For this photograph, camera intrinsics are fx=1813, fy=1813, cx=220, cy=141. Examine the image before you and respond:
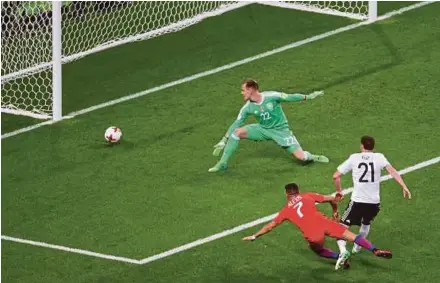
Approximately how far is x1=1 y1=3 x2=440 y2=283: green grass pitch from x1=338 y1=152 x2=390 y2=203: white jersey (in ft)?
2.58

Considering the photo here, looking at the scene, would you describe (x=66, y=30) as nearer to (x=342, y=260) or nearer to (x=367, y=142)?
(x=367, y=142)

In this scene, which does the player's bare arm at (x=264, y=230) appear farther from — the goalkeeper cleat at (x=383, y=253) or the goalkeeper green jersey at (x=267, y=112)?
the goalkeeper green jersey at (x=267, y=112)

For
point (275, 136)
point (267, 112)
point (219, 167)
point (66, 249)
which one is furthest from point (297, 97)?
point (66, 249)

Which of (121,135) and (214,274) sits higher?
(121,135)

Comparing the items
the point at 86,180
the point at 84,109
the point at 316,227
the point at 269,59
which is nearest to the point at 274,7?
the point at 269,59

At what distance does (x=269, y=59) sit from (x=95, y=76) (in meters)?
2.68

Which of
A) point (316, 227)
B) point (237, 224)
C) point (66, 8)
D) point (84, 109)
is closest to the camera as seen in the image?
point (316, 227)

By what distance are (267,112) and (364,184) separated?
3111 mm

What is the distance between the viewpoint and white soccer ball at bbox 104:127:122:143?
24953 mm

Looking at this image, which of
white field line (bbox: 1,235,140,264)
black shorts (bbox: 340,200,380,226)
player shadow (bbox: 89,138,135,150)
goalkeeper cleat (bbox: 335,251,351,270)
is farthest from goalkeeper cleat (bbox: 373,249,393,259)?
player shadow (bbox: 89,138,135,150)

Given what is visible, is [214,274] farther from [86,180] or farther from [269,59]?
[269,59]

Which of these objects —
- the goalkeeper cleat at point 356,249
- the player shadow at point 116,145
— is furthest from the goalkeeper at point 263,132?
the goalkeeper cleat at point 356,249

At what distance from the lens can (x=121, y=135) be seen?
25125 millimetres

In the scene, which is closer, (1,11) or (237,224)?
(237,224)
